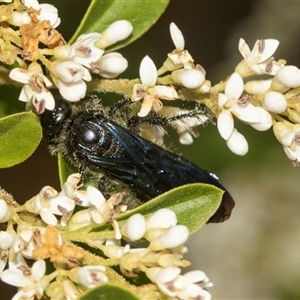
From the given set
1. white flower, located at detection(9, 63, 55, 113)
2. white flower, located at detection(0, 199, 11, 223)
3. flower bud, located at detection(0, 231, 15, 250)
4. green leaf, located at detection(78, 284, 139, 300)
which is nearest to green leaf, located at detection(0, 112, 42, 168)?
white flower, located at detection(9, 63, 55, 113)

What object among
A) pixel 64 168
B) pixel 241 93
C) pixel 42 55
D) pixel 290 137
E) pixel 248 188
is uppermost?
pixel 42 55

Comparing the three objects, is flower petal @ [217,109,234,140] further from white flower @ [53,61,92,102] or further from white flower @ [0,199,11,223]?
white flower @ [0,199,11,223]

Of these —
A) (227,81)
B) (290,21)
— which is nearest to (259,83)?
(227,81)

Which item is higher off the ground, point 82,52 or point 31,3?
point 31,3

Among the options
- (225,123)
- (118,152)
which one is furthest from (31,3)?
(225,123)

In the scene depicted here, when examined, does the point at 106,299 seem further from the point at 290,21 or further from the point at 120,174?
the point at 290,21

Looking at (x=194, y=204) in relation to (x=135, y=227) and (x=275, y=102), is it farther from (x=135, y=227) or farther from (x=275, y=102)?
(x=275, y=102)

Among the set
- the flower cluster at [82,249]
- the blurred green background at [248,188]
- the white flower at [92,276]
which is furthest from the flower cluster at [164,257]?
the blurred green background at [248,188]
